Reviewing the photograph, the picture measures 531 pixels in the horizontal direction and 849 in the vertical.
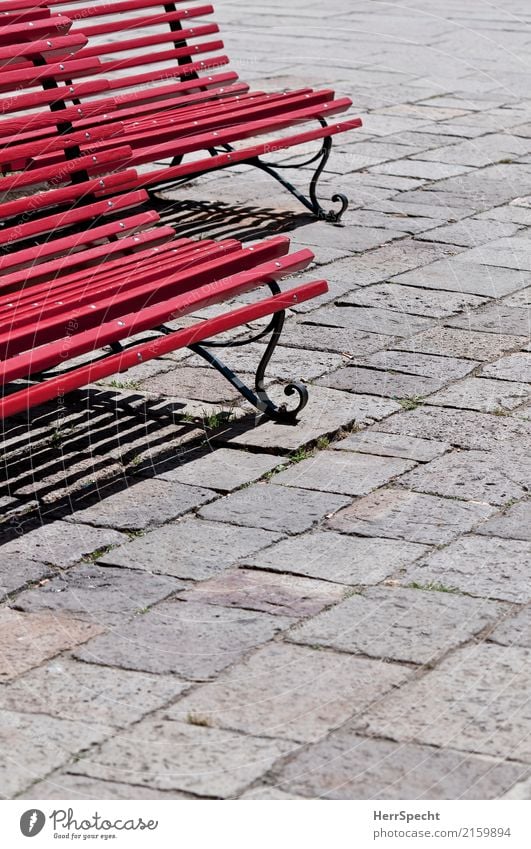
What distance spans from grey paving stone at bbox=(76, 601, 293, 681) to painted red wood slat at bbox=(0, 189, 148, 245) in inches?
58.8

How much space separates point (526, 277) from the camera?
5254 mm

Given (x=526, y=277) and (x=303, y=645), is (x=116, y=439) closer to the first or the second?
(x=303, y=645)

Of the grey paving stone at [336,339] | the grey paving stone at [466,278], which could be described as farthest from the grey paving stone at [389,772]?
the grey paving stone at [466,278]

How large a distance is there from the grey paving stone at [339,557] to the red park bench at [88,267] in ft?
2.14

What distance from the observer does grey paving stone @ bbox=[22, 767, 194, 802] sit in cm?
234

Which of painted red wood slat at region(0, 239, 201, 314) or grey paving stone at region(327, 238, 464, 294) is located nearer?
painted red wood slat at region(0, 239, 201, 314)

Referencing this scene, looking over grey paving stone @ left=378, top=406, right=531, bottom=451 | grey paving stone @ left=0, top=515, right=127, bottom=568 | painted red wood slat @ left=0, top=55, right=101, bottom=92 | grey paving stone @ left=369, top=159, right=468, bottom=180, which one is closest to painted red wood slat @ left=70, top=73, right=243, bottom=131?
grey paving stone @ left=369, top=159, right=468, bottom=180

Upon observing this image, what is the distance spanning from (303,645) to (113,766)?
532mm

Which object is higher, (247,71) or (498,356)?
(247,71)

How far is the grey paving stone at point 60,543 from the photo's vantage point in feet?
10.6

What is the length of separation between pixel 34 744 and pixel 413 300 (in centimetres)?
288

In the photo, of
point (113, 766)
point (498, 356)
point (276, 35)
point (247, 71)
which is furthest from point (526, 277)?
point (276, 35)
